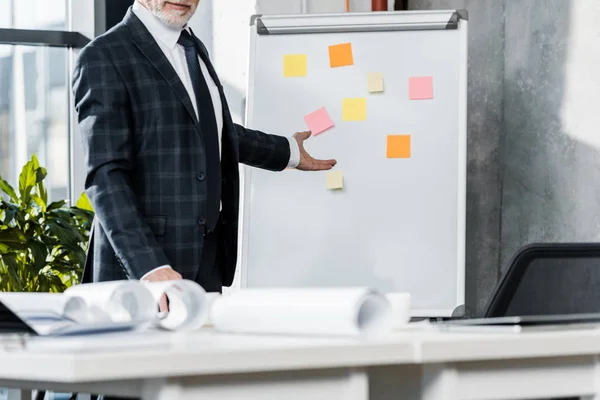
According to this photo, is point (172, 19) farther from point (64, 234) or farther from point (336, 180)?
point (64, 234)

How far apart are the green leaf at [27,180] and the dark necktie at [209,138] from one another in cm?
174

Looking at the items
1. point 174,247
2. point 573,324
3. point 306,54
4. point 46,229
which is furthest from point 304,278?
point 573,324

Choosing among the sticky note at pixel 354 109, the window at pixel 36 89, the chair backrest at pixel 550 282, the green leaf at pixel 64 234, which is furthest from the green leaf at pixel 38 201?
the chair backrest at pixel 550 282

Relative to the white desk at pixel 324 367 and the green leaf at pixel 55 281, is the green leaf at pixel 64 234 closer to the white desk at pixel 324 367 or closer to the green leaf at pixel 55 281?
the green leaf at pixel 55 281

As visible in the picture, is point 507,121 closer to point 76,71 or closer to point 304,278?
point 304,278

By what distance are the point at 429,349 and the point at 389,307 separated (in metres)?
0.10

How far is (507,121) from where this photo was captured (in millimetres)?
3740

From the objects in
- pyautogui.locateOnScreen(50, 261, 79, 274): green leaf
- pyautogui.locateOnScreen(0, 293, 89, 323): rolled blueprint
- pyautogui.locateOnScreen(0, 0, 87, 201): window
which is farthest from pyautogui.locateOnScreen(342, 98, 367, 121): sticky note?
pyautogui.locateOnScreen(0, 293, 89, 323): rolled blueprint

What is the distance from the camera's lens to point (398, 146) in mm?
3484

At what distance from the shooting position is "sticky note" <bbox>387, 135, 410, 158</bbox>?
11.4ft

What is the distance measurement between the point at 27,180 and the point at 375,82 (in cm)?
147

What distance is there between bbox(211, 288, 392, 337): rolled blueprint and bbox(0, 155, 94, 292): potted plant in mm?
2601

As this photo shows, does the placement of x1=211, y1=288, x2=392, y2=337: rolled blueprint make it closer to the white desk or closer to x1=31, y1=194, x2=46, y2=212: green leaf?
the white desk

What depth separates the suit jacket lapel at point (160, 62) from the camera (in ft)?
7.34
